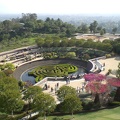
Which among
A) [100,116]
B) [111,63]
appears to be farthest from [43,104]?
[111,63]

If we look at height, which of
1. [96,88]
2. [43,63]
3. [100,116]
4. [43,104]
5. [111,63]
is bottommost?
[43,63]

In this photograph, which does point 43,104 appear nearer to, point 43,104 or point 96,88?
point 43,104

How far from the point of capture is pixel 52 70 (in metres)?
54.5

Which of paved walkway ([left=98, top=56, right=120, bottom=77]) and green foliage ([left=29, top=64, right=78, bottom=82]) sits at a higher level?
paved walkway ([left=98, top=56, right=120, bottom=77])

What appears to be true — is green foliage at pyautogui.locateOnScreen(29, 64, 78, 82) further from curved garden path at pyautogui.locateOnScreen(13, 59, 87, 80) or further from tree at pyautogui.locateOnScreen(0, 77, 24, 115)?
tree at pyautogui.locateOnScreen(0, 77, 24, 115)

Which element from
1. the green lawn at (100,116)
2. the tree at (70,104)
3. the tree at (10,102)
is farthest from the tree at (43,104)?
the tree at (10,102)

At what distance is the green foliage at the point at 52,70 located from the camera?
51.6 m

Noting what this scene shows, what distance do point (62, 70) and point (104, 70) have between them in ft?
35.9

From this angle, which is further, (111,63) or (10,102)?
(111,63)

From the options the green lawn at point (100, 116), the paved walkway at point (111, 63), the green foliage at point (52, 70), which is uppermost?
the paved walkway at point (111, 63)

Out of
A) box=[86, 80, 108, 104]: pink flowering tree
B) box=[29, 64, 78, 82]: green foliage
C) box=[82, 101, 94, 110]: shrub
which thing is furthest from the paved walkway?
box=[82, 101, 94, 110]: shrub

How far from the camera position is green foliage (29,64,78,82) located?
51625 mm

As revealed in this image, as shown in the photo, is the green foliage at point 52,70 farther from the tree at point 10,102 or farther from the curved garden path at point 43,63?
the tree at point 10,102

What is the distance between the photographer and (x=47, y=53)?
220ft
